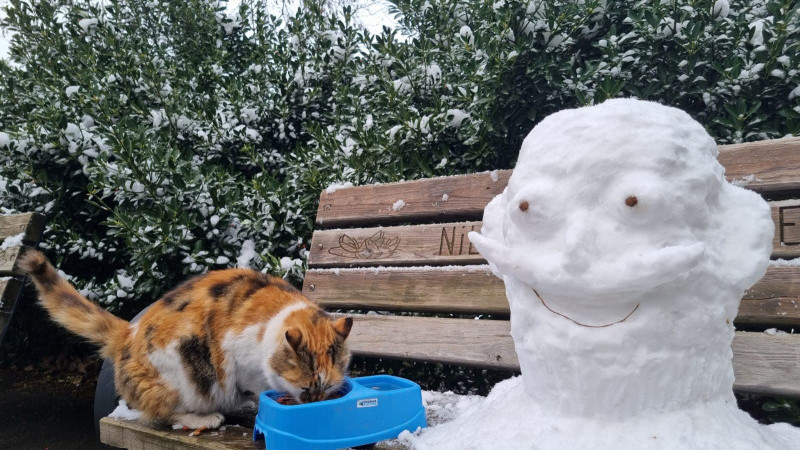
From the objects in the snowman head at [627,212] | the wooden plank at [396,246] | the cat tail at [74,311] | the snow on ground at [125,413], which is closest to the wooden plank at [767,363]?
the snowman head at [627,212]

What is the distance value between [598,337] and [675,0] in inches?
60.1

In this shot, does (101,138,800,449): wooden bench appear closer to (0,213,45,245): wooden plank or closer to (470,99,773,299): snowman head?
(470,99,773,299): snowman head

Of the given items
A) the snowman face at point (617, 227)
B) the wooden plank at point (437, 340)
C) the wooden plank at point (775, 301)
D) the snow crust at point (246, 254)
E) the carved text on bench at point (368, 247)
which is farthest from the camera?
the snow crust at point (246, 254)

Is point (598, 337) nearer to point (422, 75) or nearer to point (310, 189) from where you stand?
point (422, 75)

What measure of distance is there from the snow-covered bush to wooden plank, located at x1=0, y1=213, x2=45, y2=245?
0.31 meters

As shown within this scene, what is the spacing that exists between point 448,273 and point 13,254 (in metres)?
2.19

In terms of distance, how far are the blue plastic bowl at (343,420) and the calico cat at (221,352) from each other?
0.84 ft

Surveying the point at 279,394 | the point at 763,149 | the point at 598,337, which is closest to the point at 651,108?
the point at 598,337

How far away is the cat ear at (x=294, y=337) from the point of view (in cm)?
165

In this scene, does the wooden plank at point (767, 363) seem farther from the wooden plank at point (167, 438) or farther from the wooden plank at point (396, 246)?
the wooden plank at point (167, 438)

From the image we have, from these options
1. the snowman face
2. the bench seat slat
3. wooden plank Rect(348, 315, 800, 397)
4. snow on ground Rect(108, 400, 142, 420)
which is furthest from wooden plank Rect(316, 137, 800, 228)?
snow on ground Rect(108, 400, 142, 420)

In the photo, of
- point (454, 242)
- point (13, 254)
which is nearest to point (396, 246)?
point (454, 242)

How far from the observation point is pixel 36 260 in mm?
2098

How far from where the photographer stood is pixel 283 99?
352 centimetres
